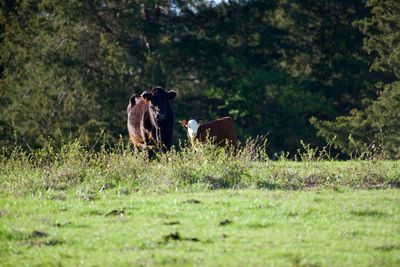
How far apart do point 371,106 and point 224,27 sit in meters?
8.85

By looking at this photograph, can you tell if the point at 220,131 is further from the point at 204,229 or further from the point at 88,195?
the point at 204,229

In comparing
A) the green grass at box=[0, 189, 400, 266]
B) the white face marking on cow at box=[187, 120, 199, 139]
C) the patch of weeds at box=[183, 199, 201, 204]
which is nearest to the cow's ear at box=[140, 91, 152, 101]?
the white face marking on cow at box=[187, 120, 199, 139]

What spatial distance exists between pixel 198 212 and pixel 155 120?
9907mm

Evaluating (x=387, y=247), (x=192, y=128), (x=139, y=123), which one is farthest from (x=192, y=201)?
(x=139, y=123)

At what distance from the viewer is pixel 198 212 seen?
12.2 meters

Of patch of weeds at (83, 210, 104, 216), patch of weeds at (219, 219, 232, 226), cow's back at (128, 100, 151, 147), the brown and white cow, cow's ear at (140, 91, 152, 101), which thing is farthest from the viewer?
cow's back at (128, 100, 151, 147)

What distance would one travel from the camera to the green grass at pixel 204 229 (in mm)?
9648

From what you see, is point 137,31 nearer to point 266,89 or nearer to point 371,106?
point 266,89

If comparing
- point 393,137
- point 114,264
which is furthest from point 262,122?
point 114,264

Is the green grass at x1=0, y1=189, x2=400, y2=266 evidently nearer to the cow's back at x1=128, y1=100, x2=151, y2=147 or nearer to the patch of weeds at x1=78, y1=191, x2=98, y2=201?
the patch of weeds at x1=78, y1=191, x2=98, y2=201

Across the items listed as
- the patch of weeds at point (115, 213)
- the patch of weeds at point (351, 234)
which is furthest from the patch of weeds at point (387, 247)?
the patch of weeds at point (115, 213)

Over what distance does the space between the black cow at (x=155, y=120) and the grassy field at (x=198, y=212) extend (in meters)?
4.42

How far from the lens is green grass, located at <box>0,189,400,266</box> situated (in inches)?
380

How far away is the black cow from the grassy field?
4.42 m
